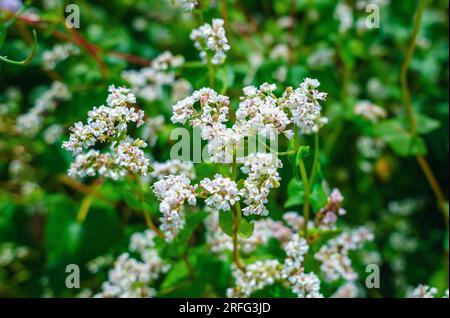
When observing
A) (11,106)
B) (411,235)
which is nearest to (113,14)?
(11,106)

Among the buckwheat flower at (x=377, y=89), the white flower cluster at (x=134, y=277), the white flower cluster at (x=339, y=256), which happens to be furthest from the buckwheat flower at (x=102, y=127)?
the buckwheat flower at (x=377, y=89)

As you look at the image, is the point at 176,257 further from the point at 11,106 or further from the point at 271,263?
the point at 11,106

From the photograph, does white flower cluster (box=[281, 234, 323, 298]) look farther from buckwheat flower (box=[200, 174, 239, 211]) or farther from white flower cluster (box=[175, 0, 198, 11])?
white flower cluster (box=[175, 0, 198, 11])

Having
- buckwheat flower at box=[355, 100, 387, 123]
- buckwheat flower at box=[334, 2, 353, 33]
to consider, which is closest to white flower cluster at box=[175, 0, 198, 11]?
buckwheat flower at box=[355, 100, 387, 123]

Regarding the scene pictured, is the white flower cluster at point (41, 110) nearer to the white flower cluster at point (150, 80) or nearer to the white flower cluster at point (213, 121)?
the white flower cluster at point (150, 80)

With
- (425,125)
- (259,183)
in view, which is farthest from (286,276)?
(425,125)

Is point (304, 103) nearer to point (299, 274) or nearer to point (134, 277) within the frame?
point (299, 274)
